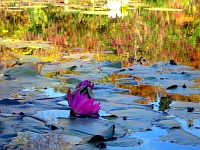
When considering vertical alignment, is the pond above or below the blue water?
above

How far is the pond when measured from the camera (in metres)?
1.75

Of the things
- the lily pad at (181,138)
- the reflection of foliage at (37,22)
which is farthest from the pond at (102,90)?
the reflection of foliage at (37,22)

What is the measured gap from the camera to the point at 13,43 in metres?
4.30

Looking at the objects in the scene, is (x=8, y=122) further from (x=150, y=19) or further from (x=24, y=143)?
(x=150, y=19)

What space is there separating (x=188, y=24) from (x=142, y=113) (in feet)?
19.0

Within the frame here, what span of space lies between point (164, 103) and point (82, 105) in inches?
23.3

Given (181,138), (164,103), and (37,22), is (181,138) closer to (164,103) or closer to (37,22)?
(164,103)

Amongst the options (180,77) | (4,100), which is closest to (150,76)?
(180,77)

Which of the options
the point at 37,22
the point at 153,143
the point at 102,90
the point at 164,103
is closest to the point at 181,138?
the point at 153,143

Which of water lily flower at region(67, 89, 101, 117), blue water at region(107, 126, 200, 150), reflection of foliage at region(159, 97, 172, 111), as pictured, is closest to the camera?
blue water at region(107, 126, 200, 150)

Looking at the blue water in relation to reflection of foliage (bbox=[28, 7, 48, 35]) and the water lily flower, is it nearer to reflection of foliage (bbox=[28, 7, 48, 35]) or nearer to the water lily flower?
the water lily flower

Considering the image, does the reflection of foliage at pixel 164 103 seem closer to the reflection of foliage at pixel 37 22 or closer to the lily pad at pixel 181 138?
the lily pad at pixel 181 138

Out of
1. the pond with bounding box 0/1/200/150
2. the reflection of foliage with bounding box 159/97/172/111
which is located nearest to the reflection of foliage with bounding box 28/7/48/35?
the pond with bounding box 0/1/200/150

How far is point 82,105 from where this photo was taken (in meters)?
2.04
